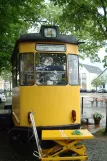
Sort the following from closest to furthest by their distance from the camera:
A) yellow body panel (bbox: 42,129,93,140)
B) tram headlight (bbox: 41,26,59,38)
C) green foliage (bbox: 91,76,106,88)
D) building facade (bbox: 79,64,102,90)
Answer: yellow body panel (bbox: 42,129,93,140)
tram headlight (bbox: 41,26,59,38)
green foliage (bbox: 91,76,106,88)
building facade (bbox: 79,64,102,90)

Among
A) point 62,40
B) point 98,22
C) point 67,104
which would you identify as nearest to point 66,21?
point 98,22

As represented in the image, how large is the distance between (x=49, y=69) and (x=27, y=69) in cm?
61

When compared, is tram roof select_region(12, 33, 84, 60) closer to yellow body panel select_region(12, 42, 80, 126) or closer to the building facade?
yellow body panel select_region(12, 42, 80, 126)

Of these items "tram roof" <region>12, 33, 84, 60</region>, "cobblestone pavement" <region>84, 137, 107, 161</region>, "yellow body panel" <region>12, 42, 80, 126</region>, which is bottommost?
"cobblestone pavement" <region>84, 137, 107, 161</region>

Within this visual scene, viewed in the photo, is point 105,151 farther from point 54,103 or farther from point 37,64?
point 37,64

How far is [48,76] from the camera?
347 inches

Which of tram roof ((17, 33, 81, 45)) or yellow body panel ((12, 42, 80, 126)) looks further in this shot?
tram roof ((17, 33, 81, 45))

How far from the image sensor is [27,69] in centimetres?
892

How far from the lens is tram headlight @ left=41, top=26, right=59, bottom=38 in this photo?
8.95m

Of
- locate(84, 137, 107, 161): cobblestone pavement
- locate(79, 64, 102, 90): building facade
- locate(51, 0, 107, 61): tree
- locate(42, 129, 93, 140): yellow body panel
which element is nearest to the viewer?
→ locate(42, 129, 93, 140): yellow body panel

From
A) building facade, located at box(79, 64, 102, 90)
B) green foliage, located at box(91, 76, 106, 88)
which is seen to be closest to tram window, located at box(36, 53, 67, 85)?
green foliage, located at box(91, 76, 106, 88)

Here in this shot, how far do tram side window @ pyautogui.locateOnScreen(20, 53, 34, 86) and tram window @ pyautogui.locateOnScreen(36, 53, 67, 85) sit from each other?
167 millimetres

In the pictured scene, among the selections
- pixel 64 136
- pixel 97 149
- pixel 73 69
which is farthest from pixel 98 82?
pixel 64 136

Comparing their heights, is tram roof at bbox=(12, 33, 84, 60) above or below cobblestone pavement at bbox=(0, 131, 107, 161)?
above
